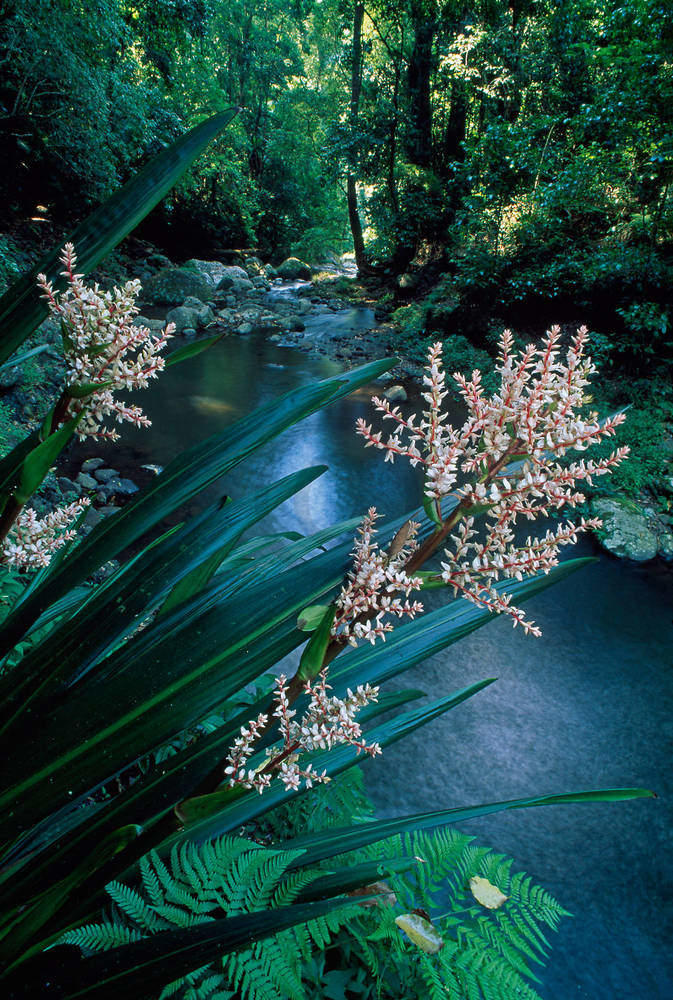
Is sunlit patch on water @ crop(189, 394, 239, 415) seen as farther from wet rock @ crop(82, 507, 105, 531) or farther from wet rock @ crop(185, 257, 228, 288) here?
wet rock @ crop(185, 257, 228, 288)

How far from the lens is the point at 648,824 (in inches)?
116

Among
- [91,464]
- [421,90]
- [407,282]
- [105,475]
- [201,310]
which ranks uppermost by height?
[421,90]

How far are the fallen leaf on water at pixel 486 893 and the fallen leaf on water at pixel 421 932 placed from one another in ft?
0.48

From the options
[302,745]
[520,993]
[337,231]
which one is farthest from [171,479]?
[337,231]

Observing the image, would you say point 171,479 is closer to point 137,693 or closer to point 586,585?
point 137,693

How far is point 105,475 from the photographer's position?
16.8ft

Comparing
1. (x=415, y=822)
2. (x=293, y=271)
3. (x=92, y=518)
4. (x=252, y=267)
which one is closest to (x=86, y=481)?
(x=92, y=518)

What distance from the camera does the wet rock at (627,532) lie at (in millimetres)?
5082

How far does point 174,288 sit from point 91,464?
9042 millimetres

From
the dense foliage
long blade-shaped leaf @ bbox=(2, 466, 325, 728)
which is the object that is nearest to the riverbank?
long blade-shaped leaf @ bbox=(2, 466, 325, 728)

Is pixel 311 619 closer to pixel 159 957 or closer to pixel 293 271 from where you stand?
pixel 159 957

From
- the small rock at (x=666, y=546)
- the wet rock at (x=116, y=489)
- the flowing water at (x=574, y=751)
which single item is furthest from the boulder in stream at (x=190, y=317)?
the small rock at (x=666, y=546)

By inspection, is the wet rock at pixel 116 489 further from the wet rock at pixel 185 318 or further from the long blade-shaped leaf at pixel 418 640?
the wet rock at pixel 185 318

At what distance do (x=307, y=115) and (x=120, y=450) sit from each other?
1007 inches
